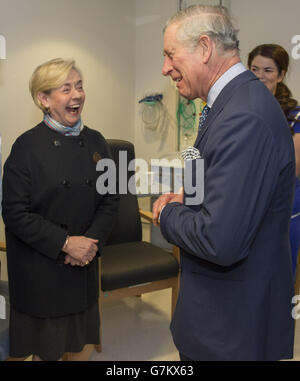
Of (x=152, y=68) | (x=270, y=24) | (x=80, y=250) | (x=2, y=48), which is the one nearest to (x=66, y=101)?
(x=80, y=250)

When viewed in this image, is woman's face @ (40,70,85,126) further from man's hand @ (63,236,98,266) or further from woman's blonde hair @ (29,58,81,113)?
man's hand @ (63,236,98,266)

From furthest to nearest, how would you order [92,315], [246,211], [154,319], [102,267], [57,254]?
[154,319], [102,267], [92,315], [57,254], [246,211]

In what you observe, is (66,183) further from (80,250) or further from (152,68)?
(152,68)

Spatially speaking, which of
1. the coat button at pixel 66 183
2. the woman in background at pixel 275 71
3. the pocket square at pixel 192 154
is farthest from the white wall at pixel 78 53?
the pocket square at pixel 192 154

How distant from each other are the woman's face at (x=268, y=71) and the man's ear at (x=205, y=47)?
1024 mm

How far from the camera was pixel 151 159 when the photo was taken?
4004 millimetres

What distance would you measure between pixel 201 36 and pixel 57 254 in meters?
1.09

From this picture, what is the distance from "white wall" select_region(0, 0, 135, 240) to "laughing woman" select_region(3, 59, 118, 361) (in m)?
1.22

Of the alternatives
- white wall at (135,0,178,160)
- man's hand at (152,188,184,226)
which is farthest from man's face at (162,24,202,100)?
white wall at (135,0,178,160)

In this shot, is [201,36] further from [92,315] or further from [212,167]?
[92,315]

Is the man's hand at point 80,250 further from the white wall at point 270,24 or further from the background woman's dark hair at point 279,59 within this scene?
the white wall at point 270,24

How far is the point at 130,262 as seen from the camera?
8.18 ft

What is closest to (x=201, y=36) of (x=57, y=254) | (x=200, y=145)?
(x=200, y=145)

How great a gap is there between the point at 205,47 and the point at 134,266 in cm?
162
